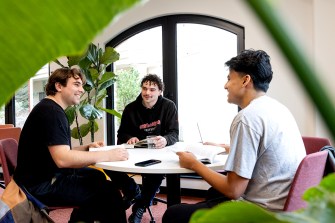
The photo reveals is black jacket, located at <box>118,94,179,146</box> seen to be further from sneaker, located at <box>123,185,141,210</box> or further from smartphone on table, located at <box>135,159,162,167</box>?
smartphone on table, located at <box>135,159,162,167</box>

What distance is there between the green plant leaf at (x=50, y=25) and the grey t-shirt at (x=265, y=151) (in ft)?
4.46

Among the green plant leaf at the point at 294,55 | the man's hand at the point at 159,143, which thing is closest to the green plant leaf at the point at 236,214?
the green plant leaf at the point at 294,55

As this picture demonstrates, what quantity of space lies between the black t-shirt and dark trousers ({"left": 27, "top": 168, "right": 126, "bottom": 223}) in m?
0.07

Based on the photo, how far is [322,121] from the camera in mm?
240

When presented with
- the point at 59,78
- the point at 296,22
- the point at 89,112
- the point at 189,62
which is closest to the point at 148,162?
the point at 59,78

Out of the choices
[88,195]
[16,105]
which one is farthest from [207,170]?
[16,105]

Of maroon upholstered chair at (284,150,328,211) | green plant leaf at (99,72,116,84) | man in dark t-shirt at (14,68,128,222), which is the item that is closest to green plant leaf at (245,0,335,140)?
maroon upholstered chair at (284,150,328,211)

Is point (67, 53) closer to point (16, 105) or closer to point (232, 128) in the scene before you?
point (232, 128)

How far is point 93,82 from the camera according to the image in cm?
461

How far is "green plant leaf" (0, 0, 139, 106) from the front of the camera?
25 cm

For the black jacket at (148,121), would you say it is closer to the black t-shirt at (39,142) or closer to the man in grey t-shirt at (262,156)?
the black t-shirt at (39,142)

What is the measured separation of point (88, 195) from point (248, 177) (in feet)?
3.80

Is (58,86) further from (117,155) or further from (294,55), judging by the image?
(294,55)

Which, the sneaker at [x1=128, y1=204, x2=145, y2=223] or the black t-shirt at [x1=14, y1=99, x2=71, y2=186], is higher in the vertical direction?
the black t-shirt at [x1=14, y1=99, x2=71, y2=186]
